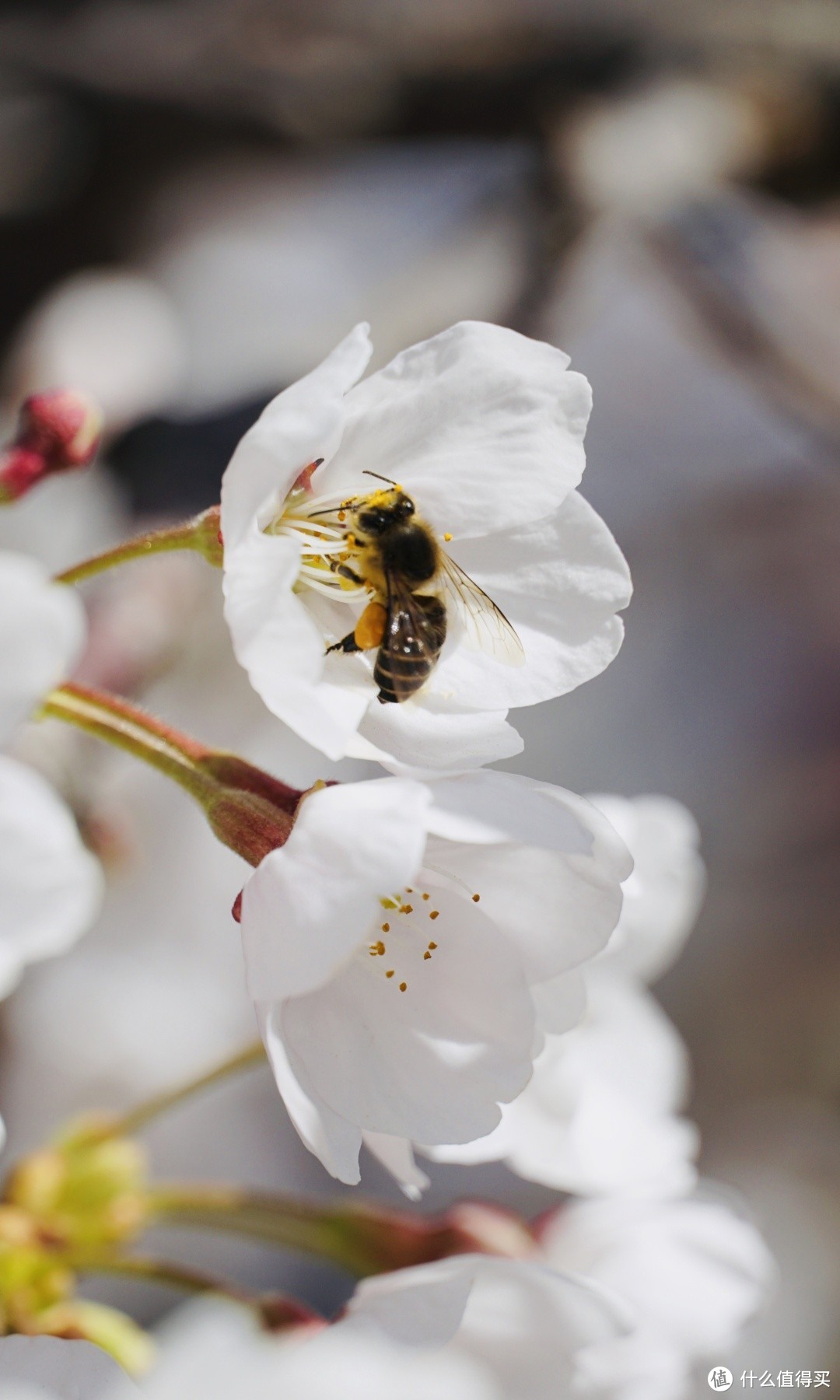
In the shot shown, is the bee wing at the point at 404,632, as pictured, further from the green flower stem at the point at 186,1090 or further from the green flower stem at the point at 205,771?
the green flower stem at the point at 186,1090

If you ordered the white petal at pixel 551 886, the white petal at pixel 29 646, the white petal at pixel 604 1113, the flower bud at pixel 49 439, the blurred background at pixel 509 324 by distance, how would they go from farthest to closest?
the blurred background at pixel 509 324 → the white petal at pixel 604 1113 → the flower bud at pixel 49 439 → the white petal at pixel 551 886 → the white petal at pixel 29 646

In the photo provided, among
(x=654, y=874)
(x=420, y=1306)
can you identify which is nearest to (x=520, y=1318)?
(x=420, y=1306)

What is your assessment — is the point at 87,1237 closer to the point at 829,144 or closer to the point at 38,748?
the point at 38,748

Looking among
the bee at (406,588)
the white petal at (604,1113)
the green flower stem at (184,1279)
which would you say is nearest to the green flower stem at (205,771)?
the bee at (406,588)

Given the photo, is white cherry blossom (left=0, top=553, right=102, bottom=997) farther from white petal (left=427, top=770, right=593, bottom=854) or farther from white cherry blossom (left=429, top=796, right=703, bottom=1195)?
white cherry blossom (left=429, top=796, right=703, bottom=1195)

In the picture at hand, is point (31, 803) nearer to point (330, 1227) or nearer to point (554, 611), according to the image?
point (554, 611)

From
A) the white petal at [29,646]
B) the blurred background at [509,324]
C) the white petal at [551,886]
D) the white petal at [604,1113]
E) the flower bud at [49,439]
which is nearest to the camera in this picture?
the white petal at [29,646]

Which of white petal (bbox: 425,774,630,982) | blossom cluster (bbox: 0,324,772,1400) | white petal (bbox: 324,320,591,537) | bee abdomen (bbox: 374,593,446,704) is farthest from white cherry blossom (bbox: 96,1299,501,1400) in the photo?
white petal (bbox: 324,320,591,537)
